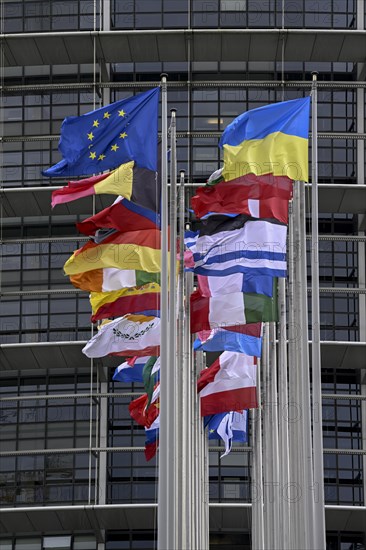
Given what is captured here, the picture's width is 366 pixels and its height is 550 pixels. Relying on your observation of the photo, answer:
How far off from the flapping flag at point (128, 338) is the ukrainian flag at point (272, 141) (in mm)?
6612

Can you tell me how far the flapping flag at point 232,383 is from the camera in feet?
135

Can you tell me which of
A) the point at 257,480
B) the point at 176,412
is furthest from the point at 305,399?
the point at 257,480

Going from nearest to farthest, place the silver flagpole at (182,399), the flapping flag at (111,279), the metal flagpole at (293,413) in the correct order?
the metal flagpole at (293,413) → the flapping flag at (111,279) → the silver flagpole at (182,399)

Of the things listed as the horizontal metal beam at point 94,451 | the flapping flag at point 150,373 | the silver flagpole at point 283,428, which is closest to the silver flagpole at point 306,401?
the silver flagpole at point 283,428

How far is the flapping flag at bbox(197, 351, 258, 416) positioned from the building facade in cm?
1878

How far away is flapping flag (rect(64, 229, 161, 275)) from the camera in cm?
3092

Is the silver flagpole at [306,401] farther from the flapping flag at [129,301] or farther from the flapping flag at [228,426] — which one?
the flapping flag at [228,426]

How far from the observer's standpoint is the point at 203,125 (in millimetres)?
66188

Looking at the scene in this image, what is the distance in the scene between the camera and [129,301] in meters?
33.0

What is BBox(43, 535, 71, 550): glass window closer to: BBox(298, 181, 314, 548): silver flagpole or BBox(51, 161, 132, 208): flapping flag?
BBox(298, 181, 314, 548): silver flagpole

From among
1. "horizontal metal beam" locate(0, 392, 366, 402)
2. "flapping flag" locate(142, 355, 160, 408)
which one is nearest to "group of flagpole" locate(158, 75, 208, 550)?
"flapping flag" locate(142, 355, 160, 408)

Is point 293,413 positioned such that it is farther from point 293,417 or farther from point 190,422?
point 190,422

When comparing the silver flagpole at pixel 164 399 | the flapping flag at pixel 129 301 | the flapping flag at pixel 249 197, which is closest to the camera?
the silver flagpole at pixel 164 399

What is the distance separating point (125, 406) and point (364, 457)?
1073 cm
